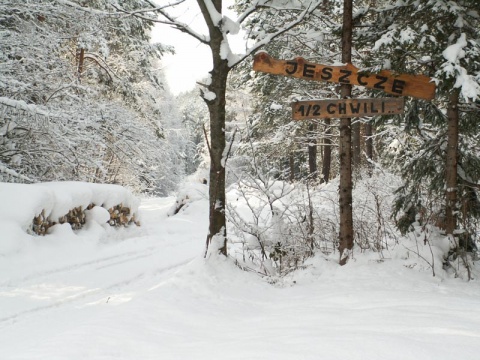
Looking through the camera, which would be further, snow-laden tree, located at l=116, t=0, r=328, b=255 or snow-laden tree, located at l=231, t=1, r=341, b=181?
snow-laden tree, located at l=231, t=1, r=341, b=181

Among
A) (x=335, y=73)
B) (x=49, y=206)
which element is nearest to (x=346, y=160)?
(x=335, y=73)

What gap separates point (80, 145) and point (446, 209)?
9.41 meters

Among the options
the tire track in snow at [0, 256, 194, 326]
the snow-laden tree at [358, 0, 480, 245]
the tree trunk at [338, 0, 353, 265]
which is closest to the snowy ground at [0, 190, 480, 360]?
the tire track in snow at [0, 256, 194, 326]

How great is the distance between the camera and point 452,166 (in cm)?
612

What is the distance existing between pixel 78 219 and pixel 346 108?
7.70m

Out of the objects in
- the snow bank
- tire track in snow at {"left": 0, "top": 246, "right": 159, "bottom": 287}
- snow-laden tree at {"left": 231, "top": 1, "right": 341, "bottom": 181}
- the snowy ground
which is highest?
snow-laden tree at {"left": 231, "top": 1, "right": 341, "bottom": 181}

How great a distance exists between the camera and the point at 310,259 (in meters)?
6.56

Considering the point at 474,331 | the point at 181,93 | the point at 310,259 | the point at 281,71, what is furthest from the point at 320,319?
the point at 181,93

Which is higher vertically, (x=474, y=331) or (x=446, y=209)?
(x=446, y=209)

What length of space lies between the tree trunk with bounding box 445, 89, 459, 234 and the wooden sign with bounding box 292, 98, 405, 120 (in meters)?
0.89

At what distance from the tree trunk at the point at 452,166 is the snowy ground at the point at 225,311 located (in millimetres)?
991

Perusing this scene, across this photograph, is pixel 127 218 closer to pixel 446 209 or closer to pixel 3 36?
pixel 3 36

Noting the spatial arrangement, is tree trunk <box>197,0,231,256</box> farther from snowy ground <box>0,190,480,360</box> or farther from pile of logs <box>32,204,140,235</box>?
pile of logs <box>32,204,140,235</box>

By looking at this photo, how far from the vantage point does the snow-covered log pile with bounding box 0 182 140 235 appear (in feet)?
28.0
